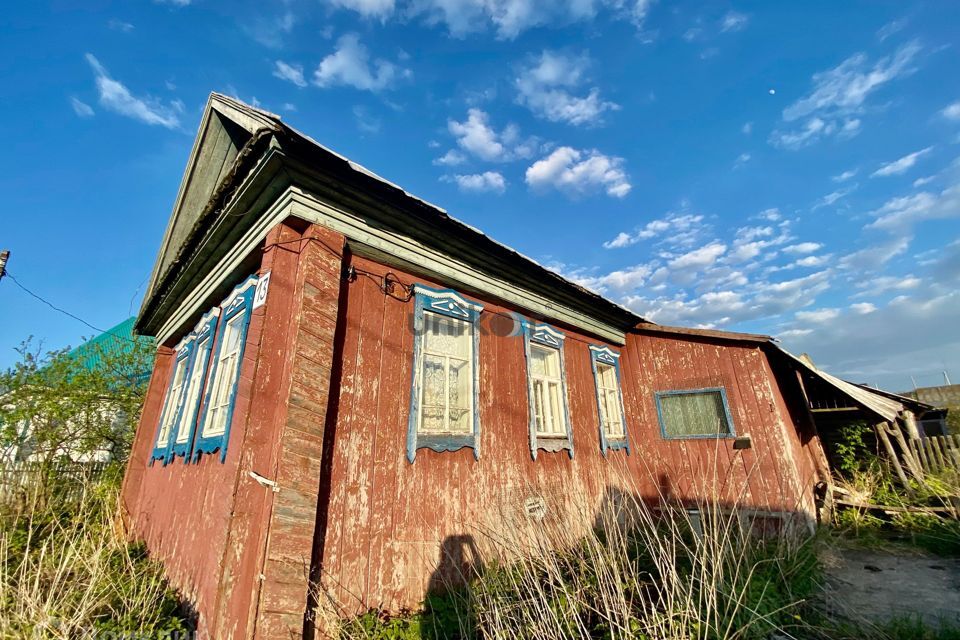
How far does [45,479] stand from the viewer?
6.54 metres

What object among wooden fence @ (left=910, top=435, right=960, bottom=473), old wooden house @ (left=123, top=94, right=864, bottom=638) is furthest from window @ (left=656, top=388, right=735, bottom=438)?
wooden fence @ (left=910, top=435, right=960, bottom=473)

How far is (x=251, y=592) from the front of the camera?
8.33 feet

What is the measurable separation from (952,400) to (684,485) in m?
16.8

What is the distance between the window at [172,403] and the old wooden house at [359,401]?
0.24ft

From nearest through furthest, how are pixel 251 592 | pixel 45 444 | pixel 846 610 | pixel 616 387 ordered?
pixel 251 592 → pixel 846 610 → pixel 616 387 → pixel 45 444

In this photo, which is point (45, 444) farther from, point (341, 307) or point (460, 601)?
point (460, 601)

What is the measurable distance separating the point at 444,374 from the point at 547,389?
1943mm

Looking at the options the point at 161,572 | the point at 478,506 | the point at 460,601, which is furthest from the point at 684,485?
the point at 161,572

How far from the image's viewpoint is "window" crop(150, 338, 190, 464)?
5.28m

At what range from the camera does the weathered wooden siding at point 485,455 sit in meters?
3.30

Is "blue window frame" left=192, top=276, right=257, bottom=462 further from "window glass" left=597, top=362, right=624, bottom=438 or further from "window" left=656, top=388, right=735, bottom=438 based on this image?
"window" left=656, top=388, right=735, bottom=438

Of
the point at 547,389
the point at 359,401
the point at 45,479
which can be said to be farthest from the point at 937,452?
the point at 45,479

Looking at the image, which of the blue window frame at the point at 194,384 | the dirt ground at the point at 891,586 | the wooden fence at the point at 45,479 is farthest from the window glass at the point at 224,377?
the dirt ground at the point at 891,586

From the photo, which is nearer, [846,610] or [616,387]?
[846,610]
